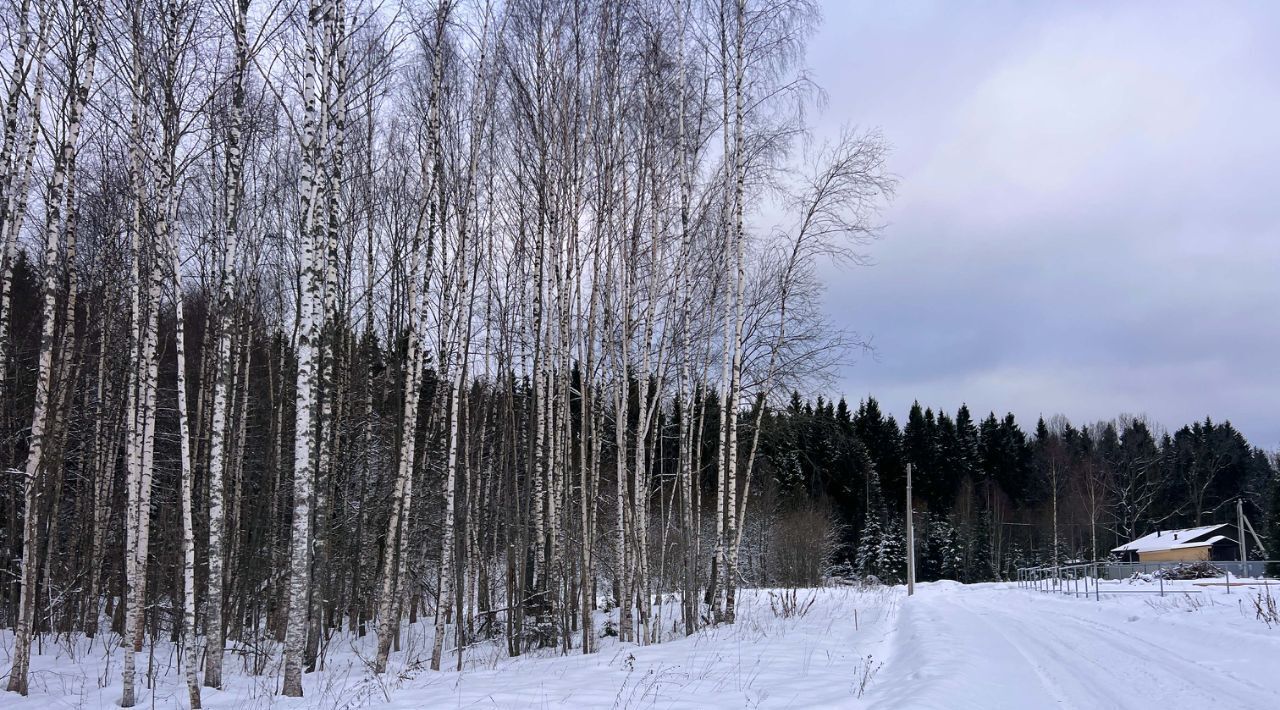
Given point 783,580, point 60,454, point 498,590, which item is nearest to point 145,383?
point 60,454

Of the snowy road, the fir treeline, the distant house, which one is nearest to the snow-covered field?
the snowy road

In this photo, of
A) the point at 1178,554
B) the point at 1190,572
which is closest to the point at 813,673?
the point at 1190,572

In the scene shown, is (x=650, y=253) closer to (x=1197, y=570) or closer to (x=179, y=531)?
(x=179, y=531)

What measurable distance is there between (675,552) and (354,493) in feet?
29.9

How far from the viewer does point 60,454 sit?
12.1 m

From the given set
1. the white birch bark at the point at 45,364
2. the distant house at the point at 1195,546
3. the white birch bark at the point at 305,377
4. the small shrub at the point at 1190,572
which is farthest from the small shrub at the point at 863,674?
the distant house at the point at 1195,546

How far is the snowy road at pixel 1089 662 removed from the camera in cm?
805

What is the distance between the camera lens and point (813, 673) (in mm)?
9789

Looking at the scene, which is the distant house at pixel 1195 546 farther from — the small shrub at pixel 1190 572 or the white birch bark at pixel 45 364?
the white birch bark at pixel 45 364

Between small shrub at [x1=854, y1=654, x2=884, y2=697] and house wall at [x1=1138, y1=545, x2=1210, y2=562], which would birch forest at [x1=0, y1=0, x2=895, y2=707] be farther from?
house wall at [x1=1138, y1=545, x2=1210, y2=562]

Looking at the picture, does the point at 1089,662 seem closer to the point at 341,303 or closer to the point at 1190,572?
the point at 341,303

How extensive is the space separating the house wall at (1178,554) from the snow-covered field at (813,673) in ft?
152

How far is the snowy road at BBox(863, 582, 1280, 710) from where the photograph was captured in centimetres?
805

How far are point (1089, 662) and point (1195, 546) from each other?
55175 millimetres
